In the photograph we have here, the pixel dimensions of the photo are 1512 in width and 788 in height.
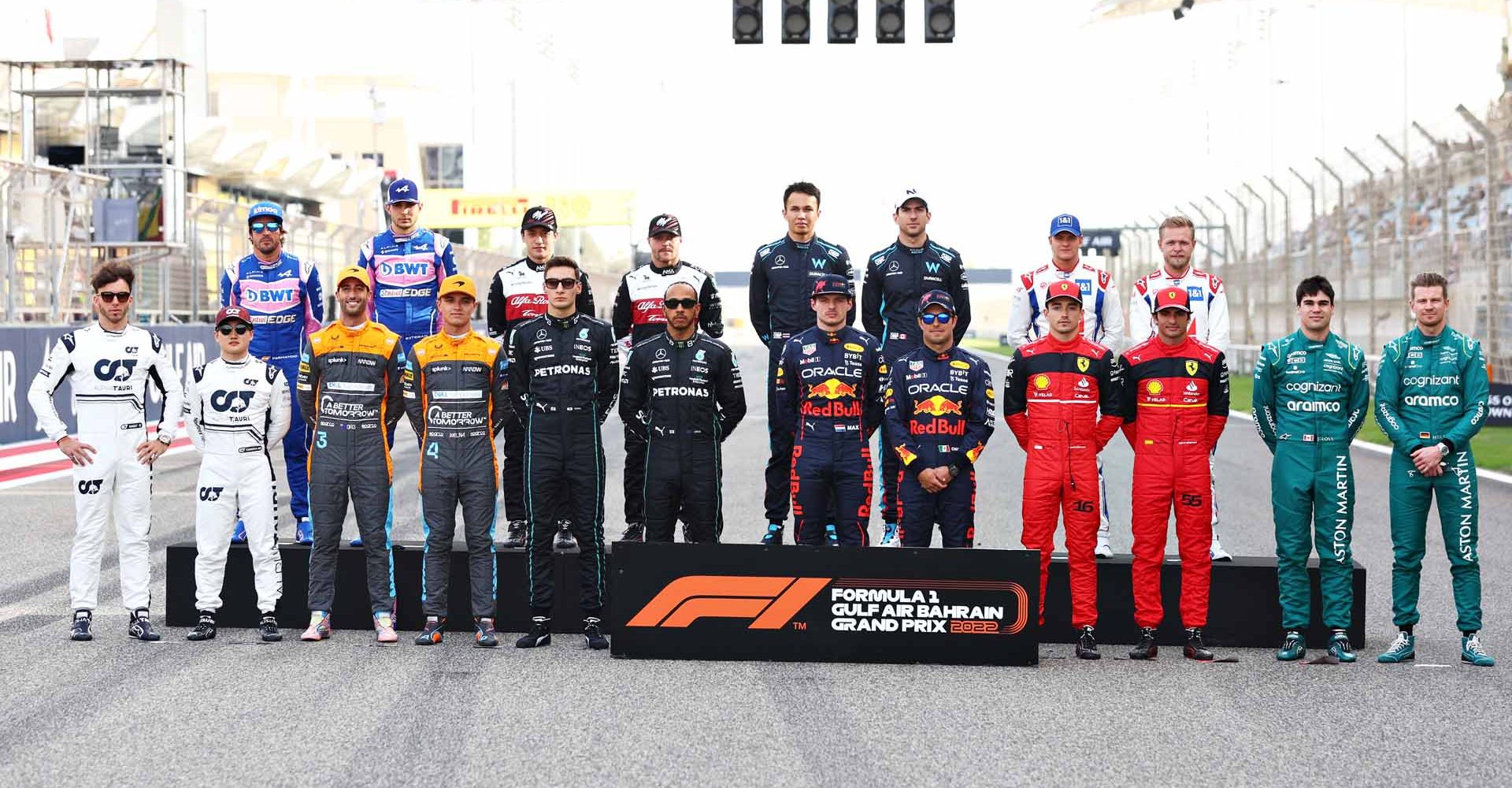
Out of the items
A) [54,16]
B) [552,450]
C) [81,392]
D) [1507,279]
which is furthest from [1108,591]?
[54,16]

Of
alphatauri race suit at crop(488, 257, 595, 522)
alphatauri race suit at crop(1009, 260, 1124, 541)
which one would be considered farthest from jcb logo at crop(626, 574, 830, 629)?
alphatauri race suit at crop(1009, 260, 1124, 541)

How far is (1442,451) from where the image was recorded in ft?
22.9

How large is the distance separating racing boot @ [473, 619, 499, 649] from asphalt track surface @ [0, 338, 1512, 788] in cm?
8

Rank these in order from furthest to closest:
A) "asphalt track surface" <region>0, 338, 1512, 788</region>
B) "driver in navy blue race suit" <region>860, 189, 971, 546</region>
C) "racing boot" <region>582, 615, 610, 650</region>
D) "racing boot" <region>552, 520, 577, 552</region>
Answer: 1. "driver in navy blue race suit" <region>860, 189, 971, 546</region>
2. "racing boot" <region>552, 520, 577, 552</region>
3. "racing boot" <region>582, 615, 610, 650</region>
4. "asphalt track surface" <region>0, 338, 1512, 788</region>

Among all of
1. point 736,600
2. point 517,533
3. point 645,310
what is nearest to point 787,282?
point 645,310

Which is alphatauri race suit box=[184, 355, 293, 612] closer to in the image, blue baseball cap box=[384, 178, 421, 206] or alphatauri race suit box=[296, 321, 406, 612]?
alphatauri race suit box=[296, 321, 406, 612]

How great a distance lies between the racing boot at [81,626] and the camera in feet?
23.7

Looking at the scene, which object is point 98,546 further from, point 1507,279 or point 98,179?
point 1507,279

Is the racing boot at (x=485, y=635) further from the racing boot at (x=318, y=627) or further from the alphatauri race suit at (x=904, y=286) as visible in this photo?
the alphatauri race suit at (x=904, y=286)

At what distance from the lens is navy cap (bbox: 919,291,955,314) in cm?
745

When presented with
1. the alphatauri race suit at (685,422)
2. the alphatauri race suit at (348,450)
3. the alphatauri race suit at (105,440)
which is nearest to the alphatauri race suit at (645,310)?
the alphatauri race suit at (685,422)

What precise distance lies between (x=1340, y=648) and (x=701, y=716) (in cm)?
327


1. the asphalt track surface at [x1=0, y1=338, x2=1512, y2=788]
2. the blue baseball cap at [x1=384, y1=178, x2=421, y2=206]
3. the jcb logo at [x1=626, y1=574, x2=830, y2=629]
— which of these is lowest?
the asphalt track surface at [x1=0, y1=338, x2=1512, y2=788]

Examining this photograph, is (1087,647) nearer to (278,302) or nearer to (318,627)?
(318,627)
